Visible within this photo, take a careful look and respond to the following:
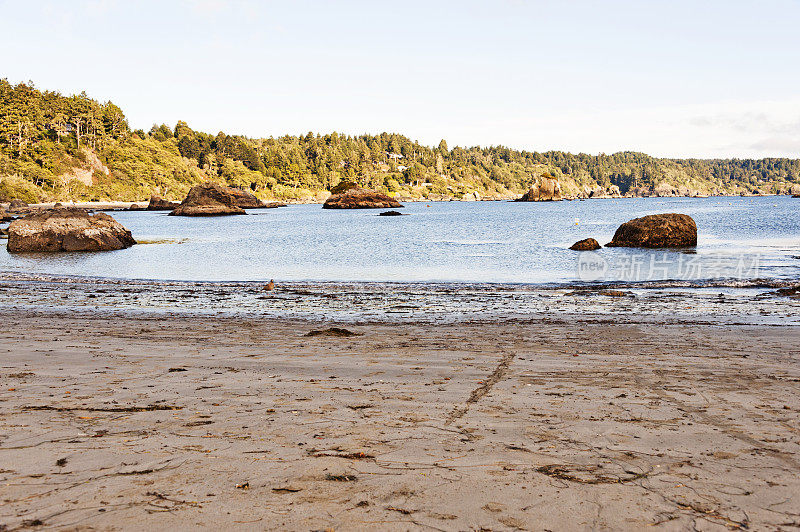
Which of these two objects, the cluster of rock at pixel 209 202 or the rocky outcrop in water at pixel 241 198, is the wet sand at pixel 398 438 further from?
the rocky outcrop in water at pixel 241 198

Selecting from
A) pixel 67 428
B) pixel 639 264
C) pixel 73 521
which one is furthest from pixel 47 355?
pixel 639 264

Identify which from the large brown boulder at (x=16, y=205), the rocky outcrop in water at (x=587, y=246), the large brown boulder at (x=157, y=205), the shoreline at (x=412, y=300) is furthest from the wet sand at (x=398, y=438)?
the large brown boulder at (x=157, y=205)

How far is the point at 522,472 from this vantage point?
391 centimetres

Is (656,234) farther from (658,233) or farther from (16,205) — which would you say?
(16,205)

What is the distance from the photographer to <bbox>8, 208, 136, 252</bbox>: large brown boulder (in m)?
30.4

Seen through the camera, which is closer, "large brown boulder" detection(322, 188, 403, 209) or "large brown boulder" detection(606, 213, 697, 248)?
"large brown boulder" detection(606, 213, 697, 248)

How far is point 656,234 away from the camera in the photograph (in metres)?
31.7

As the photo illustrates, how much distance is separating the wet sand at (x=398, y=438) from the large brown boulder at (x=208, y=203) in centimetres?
8965

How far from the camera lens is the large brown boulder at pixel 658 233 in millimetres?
31625

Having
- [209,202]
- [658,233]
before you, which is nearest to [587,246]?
[658,233]

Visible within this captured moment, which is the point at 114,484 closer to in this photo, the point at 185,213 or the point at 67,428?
the point at 67,428

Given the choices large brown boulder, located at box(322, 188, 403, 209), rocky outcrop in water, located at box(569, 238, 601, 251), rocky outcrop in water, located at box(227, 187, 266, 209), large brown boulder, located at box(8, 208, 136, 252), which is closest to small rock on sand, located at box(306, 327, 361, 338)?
rocky outcrop in water, located at box(569, 238, 601, 251)

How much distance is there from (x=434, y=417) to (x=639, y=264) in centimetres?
2193

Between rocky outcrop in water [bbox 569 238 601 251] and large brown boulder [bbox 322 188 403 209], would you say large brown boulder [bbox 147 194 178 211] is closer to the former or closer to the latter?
large brown boulder [bbox 322 188 403 209]
